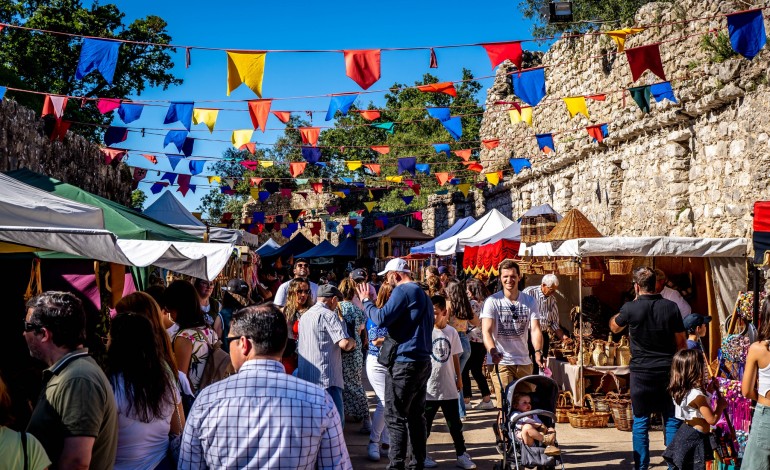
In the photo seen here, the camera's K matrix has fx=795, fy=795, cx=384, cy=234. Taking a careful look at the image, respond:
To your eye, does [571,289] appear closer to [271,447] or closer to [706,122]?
[706,122]

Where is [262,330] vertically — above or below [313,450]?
above

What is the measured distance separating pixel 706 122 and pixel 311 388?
870cm

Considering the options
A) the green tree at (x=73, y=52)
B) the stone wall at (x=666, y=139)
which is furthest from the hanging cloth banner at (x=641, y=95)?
the green tree at (x=73, y=52)

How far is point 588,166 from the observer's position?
13.7 meters

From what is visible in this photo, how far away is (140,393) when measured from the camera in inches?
124

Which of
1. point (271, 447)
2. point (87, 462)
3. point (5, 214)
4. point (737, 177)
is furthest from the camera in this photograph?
point (737, 177)

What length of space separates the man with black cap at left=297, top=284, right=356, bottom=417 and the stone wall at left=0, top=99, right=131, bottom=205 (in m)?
5.26

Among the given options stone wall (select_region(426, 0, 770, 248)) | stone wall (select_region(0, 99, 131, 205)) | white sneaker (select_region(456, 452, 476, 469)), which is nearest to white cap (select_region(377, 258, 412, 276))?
white sneaker (select_region(456, 452, 476, 469))

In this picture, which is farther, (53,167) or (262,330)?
(53,167)

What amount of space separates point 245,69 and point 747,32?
4928mm

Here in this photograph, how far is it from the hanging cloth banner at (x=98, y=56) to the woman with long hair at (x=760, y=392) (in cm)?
663

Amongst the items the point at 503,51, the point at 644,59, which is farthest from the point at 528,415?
the point at 644,59

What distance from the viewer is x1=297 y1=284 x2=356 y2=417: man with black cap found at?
6.40m

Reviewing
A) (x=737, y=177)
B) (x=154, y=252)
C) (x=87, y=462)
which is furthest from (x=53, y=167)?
(x=87, y=462)
